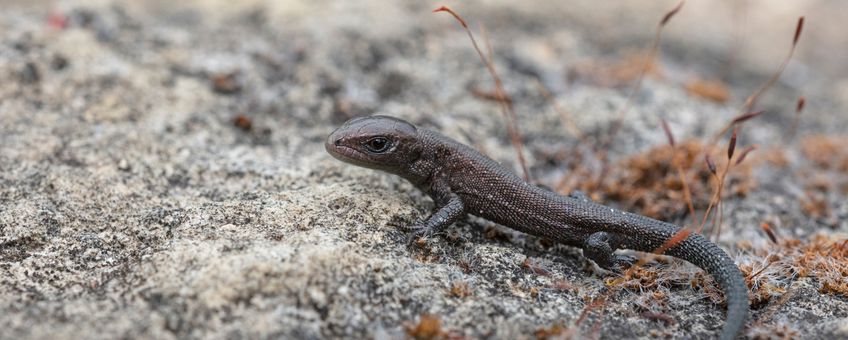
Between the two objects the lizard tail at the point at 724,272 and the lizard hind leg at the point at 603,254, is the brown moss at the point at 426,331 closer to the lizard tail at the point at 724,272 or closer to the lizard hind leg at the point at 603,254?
the lizard hind leg at the point at 603,254

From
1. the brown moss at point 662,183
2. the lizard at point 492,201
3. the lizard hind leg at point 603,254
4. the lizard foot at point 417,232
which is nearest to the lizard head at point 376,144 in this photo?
the lizard at point 492,201

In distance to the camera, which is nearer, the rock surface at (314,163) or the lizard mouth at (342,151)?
the rock surface at (314,163)

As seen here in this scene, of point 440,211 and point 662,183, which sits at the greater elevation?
point 440,211

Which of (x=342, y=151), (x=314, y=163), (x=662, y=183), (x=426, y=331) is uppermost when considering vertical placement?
(x=342, y=151)

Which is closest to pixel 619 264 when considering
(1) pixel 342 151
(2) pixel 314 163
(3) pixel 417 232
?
(3) pixel 417 232

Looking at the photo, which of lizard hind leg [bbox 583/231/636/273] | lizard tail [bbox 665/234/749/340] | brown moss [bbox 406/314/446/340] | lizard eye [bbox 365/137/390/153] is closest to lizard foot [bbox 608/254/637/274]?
lizard hind leg [bbox 583/231/636/273]

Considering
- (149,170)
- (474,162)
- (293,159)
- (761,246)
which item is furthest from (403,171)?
(761,246)

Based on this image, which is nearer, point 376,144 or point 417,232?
point 417,232

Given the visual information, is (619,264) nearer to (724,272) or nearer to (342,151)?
(724,272)
